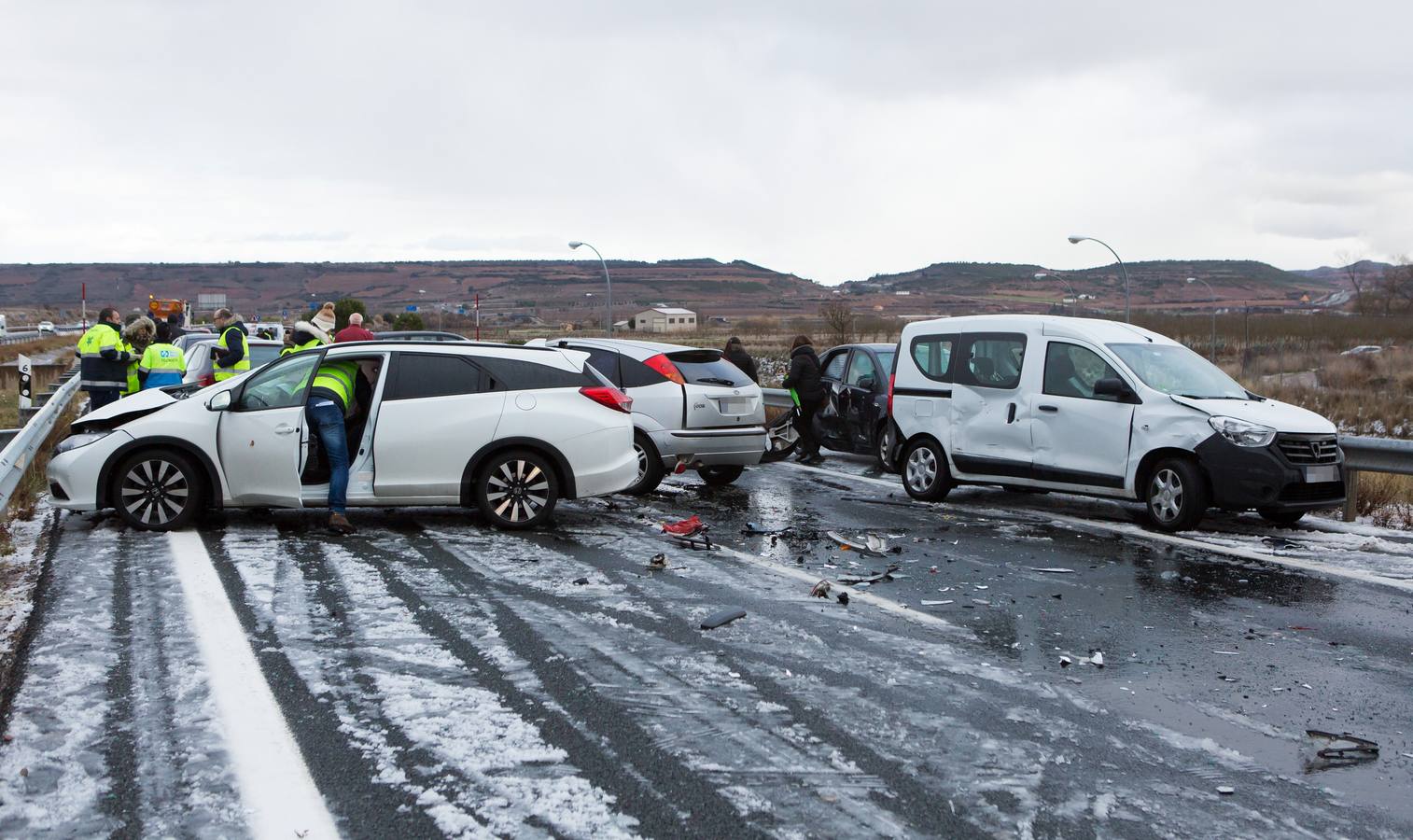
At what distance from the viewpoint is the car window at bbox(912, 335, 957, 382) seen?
40.8ft

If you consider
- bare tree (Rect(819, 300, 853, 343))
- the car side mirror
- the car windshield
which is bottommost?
the car side mirror

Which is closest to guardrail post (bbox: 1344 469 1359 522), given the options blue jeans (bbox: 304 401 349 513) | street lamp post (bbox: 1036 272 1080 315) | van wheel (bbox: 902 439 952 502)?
van wheel (bbox: 902 439 952 502)

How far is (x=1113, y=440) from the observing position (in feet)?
35.0

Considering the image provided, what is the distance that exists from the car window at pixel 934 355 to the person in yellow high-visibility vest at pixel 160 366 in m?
9.26

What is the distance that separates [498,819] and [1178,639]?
4221 mm

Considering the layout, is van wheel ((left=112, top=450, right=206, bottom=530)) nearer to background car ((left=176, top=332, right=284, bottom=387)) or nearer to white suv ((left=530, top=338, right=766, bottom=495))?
white suv ((left=530, top=338, right=766, bottom=495))

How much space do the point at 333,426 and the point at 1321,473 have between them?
8.04 m

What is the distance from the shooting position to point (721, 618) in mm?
6941

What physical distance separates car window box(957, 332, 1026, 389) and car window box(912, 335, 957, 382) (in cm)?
16

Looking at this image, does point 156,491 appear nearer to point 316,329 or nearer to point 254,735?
point 316,329

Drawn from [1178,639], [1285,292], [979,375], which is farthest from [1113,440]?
[1285,292]

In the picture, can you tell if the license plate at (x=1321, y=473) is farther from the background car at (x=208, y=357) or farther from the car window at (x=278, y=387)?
the background car at (x=208, y=357)

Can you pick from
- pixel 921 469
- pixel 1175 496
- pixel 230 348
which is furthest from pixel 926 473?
pixel 230 348

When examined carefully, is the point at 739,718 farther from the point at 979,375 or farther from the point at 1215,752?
the point at 979,375
